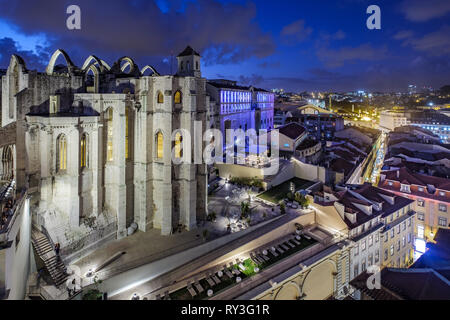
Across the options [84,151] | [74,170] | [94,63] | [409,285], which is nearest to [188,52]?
[94,63]

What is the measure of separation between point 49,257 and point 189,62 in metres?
30.6

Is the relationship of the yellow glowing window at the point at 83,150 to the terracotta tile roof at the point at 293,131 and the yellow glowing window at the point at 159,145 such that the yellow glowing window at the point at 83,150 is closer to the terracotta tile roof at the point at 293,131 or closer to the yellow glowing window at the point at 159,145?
the yellow glowing window at the point at 159,145

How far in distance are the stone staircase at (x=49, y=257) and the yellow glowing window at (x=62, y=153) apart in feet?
16.8

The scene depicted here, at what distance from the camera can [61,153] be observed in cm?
2184

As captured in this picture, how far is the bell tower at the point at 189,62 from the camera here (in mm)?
40281

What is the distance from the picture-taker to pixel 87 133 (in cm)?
2266

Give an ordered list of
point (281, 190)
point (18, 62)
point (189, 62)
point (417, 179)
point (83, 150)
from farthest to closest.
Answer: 1. point (189, 62)
2. point (417, 179)
3. point (281, 190)
4. point (83, 150)
5. point (18, 62)

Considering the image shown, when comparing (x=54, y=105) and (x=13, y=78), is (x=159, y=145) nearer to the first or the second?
(x=54, y=105)

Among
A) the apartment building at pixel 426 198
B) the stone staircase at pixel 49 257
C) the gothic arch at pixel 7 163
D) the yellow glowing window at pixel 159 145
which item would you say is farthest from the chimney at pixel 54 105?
the apartment building at pixel 426 198

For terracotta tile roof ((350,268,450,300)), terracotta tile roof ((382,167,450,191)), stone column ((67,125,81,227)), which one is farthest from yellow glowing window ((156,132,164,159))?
terracotta tile roof ((382,167,450,191))

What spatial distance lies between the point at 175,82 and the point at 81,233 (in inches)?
575

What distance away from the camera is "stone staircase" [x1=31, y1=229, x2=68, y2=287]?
1878cm
